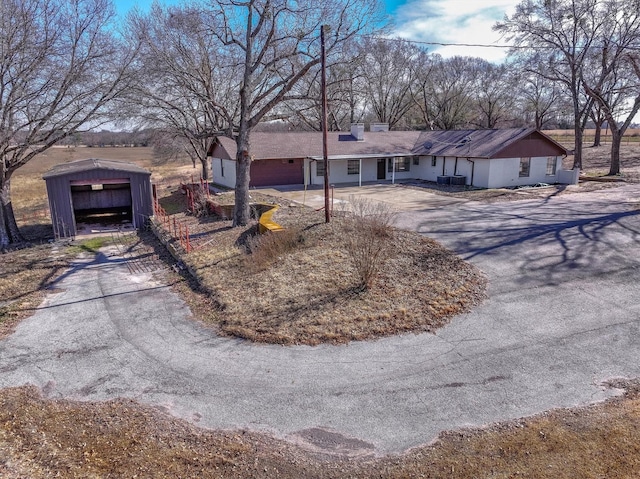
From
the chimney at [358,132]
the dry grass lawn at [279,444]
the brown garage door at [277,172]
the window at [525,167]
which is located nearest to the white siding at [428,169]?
the chimney at [358,132]

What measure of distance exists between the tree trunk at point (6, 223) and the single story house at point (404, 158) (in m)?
11.6

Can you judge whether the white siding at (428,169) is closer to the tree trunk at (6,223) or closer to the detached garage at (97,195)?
the detached garage at (97,195)

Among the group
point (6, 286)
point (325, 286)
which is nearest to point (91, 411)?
point (325, 286)

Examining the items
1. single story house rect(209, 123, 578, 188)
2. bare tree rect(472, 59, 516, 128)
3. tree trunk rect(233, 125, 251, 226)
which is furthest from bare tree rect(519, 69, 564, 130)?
tree trunk rect(233, 125, 251, 226)

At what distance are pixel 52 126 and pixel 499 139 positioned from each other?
24319 millimetres

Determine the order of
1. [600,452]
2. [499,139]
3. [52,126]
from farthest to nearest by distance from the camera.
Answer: [499,139], [52,126], [600,452]

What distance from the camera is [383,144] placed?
3222 centimetres

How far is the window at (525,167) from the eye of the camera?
90.3 ft

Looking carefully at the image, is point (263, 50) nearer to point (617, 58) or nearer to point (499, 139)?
point (499, 139)

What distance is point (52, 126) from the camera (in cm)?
2050

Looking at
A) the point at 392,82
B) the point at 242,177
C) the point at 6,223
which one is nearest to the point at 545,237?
the point at 242,177

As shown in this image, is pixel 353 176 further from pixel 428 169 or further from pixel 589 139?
pixel 589 139

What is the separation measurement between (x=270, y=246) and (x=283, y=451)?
8191mm

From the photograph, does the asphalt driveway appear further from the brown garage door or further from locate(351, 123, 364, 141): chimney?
locate(351, 123, 364, 141): chimney
